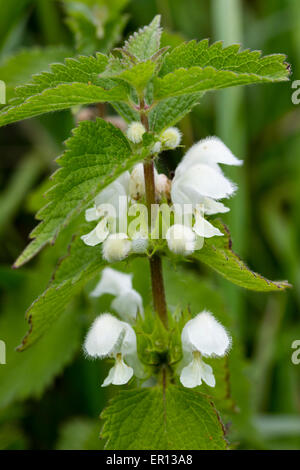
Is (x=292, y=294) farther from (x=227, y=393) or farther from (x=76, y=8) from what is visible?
(x=76, y=8)

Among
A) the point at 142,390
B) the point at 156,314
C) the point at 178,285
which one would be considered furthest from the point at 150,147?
the point at 178,285

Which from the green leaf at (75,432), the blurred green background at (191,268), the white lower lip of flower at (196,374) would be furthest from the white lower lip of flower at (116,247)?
the green leaf at (75,432)

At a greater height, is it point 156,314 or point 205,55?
point 205,55

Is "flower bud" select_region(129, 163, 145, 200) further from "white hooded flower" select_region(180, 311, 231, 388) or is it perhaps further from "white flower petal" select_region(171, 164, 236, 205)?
"white hooded flower" select_region(180, 311, 231, 388)

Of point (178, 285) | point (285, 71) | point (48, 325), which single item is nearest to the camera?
point (285, 71)

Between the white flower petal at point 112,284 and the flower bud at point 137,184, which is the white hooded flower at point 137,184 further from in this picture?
the white flower petal at point 112,284

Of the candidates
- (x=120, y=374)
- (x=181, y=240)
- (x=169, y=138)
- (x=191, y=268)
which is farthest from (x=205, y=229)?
(x=191, y=268)

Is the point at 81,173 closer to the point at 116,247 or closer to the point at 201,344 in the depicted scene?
the point at 116,247
